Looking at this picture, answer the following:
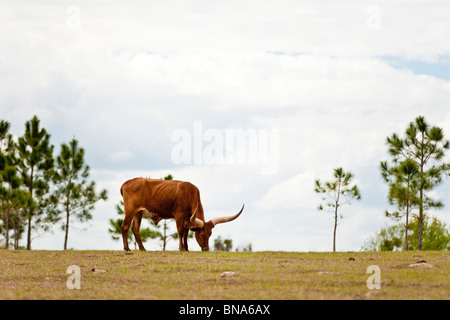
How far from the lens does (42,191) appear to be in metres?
34.2

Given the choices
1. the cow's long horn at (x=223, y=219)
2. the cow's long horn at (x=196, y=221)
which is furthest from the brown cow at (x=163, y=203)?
the cow's long horn at (x=196, y=221)

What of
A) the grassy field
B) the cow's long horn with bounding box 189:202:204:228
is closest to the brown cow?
the cow's long horn with bounding box 189:202:204:228

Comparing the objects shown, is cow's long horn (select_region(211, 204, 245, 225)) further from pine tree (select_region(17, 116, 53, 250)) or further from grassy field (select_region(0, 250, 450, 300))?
pine tree (select_region(17, 116, 53, 250))

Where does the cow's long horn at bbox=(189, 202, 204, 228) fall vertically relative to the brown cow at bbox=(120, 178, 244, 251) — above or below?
below

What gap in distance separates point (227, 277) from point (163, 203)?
8687mm

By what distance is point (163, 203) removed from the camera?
20344 mm

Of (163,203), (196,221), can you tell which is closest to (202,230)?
(196,221)

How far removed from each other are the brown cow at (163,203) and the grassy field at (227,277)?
3178mm

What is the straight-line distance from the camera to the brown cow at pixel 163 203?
20.2 meters

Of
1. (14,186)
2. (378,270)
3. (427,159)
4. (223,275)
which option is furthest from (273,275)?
(14,186)

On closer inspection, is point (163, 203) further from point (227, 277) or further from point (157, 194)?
point (227, 277)

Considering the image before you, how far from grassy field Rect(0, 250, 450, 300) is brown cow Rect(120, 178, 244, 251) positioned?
3.18 meters

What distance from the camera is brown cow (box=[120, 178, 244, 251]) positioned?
20.2 m

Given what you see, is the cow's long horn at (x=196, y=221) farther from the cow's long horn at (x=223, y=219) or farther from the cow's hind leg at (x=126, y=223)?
the cow's hind leg at (x=126, y=223)
